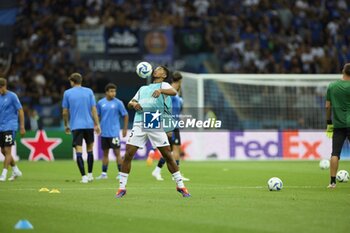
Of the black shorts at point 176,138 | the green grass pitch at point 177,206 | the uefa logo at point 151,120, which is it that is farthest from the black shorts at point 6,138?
the uefa logo at point 151,120

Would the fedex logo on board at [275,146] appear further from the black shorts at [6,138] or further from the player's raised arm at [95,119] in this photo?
the black shorts at [6,138]

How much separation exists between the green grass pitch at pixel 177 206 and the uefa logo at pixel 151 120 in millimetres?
1281

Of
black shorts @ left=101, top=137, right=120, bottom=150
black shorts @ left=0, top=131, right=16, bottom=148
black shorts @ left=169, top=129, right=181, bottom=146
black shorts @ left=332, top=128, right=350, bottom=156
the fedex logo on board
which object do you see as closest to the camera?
black shorts @ left=332, top=128, right=350, bottom=156

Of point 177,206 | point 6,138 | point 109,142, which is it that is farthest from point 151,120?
point 109,142

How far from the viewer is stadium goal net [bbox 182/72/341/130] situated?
102 feet

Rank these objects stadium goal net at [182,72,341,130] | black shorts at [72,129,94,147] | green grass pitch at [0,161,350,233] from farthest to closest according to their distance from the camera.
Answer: stadium goal net at [182,72,341,130] < black shorts at [72,129,94,147] < green grass pitch at [0,161,350,233]

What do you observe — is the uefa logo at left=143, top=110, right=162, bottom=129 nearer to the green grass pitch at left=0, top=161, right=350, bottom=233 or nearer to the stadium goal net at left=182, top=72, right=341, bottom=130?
the green grass pitch at left=0, top=161, right=350, bottom=233

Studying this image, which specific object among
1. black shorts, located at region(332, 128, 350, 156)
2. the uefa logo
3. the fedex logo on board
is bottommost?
the fedex logo on board

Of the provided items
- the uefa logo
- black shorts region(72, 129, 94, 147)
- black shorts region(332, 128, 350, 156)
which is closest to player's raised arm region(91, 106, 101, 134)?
black shorts region(72, 129, 94, 147)

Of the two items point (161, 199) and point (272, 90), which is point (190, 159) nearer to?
point (272, 90)

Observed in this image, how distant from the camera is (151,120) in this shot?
14188 mm

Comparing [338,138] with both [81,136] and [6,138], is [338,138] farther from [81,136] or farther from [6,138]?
[6,138]

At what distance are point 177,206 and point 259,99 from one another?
20.5m

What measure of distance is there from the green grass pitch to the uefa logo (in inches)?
50.4
